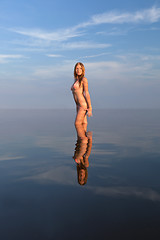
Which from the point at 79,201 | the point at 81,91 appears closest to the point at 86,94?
the point at 81,91

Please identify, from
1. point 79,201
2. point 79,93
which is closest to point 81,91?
point 79,93

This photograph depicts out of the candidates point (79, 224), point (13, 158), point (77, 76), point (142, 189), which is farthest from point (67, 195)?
point (77, 76)

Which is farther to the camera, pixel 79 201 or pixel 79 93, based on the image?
pixel 79 93

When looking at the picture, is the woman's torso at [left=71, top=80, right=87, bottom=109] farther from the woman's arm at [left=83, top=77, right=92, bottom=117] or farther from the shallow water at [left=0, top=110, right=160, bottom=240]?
the shallow water at [left=0, top=110, right=160, bottom=240]

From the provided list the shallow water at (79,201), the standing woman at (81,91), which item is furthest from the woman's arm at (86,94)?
the shallow water at (79,201)

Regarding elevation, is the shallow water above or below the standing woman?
below

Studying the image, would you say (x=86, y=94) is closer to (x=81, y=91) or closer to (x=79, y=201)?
(x=81, y=91)

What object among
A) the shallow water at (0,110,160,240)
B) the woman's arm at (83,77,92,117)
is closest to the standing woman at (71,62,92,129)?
the woman's arm at (83,77,92,117)

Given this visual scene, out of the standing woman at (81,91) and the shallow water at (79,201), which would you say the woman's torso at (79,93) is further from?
the shallow water at (79,201)

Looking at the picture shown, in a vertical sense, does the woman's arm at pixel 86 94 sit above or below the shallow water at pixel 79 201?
above

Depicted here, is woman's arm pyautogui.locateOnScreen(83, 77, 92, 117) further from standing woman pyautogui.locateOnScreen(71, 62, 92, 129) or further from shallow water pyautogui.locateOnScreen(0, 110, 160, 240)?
shallow water pyautogui.locateOnScreen(0, 110, 160, 240)

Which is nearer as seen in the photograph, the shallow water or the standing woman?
the shallow water

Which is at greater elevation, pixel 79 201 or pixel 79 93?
pixel 79 93

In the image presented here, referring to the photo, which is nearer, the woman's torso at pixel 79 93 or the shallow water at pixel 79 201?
the shallow water at pixel 79 201
